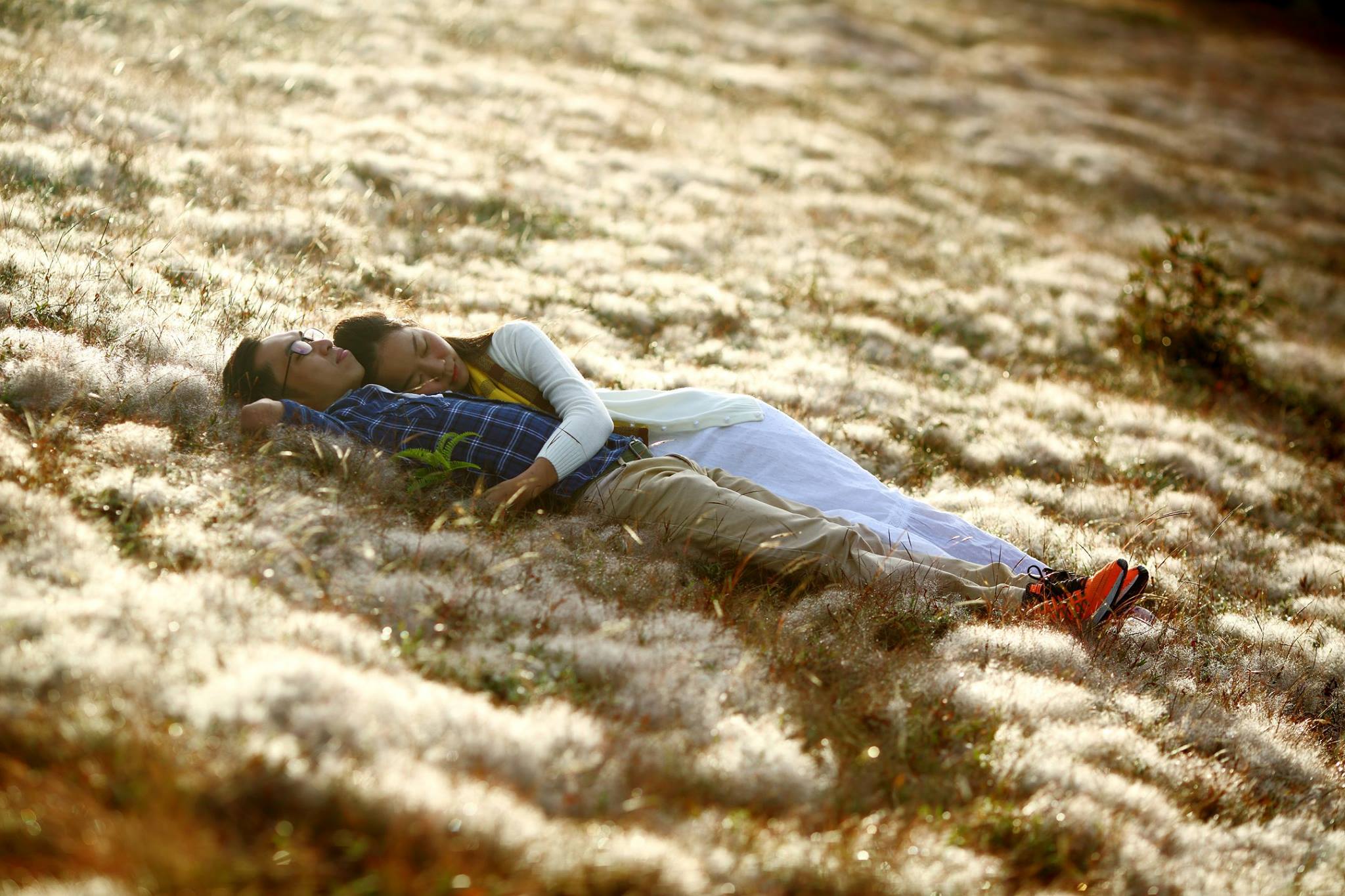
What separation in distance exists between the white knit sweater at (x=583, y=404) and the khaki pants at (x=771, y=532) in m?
0.33

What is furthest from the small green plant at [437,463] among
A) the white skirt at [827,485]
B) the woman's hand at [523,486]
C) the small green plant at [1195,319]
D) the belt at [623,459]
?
the small green plant at [1195,319]

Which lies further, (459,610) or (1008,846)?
(459,610)

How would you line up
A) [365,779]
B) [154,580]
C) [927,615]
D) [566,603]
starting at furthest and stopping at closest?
[927,615] → [566,603] → [154,580] → [365,779]

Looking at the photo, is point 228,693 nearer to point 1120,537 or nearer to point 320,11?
point 1120,537

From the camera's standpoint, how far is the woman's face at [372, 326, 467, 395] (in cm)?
542

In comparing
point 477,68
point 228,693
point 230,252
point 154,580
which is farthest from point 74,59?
point 228,693

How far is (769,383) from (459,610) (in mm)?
4590

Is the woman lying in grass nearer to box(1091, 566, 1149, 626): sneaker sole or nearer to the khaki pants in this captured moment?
the khaki pants

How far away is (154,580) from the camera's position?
3773 mm

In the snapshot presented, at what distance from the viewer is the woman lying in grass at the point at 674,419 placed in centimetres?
539

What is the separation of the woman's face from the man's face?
19cm

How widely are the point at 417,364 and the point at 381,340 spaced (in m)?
0.27

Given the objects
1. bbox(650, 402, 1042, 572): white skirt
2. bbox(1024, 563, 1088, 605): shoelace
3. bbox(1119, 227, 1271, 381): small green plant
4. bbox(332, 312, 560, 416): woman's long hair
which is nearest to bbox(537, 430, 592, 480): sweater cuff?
bbox(332, 312, 560, 416): woman's long hair

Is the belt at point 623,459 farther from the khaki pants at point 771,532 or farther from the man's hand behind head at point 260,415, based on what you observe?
the man's hand behind head at point 260,415
